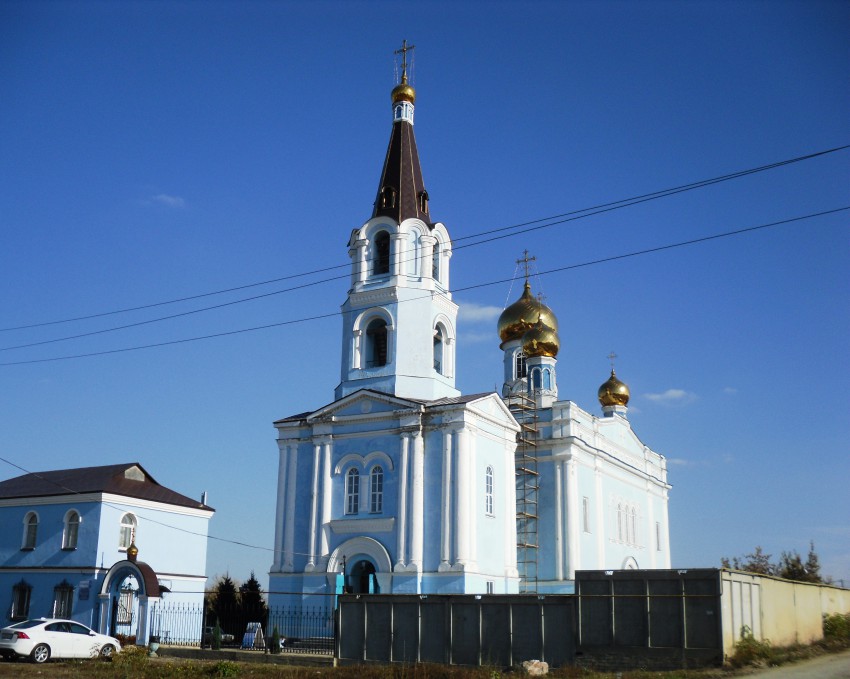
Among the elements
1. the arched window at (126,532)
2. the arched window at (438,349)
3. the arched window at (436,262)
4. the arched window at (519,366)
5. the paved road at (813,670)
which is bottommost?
the paved road at (813,670)

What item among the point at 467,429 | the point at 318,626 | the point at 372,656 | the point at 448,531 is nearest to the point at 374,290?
the point at 467,429

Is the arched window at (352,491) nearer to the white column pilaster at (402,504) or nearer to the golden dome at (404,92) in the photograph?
the white column pilaster at (402,504)

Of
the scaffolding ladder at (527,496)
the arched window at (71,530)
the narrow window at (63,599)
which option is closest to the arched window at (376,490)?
the scaffolding ladder at (527,496)

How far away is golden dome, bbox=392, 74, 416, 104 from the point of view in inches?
1246

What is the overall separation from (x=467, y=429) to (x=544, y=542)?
8.37 m

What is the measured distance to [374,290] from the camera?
29.0 m

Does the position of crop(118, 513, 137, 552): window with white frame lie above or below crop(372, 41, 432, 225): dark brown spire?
below

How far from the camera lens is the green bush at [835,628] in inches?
925

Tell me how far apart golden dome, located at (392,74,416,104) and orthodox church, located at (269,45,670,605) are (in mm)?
48

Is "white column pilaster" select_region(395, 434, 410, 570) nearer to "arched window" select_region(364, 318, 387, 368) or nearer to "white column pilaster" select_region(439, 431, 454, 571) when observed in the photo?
"white column pilaster" select_region(439, 431, 454, 571)

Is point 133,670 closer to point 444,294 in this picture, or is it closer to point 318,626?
point 318,626

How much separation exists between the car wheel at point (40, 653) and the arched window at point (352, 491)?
9.14m

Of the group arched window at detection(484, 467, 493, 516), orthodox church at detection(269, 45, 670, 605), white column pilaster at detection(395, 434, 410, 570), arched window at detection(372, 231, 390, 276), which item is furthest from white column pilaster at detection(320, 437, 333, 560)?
arched window at detection(372, 231, 390, 276)

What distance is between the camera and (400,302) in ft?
93.9
